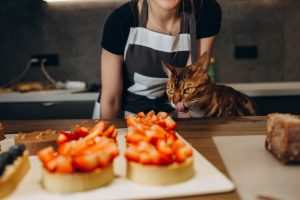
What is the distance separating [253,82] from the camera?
3.11m

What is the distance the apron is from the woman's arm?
74mm

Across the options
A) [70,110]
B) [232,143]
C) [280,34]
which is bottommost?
[70,110]

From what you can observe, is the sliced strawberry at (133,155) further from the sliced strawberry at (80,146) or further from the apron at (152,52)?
the apron at (152,52)

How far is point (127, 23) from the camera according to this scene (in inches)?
73.7

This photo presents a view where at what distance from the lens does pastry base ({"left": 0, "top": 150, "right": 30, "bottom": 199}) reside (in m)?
0.72

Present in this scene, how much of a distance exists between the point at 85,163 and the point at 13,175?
0.15m

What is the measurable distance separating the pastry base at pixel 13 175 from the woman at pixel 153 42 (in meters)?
1.04

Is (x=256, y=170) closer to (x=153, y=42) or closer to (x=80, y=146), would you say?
(x=80, y=146)

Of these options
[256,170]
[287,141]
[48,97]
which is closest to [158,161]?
[256,170]

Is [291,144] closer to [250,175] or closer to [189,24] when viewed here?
[250,175]

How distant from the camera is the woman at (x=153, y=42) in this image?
6.13 ft

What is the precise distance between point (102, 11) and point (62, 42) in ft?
1.39

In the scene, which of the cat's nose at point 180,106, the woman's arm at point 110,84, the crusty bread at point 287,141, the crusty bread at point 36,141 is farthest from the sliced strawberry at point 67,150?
the woman's arm at point 110,84

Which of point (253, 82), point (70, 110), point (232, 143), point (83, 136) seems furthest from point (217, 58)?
point (83, 136)
